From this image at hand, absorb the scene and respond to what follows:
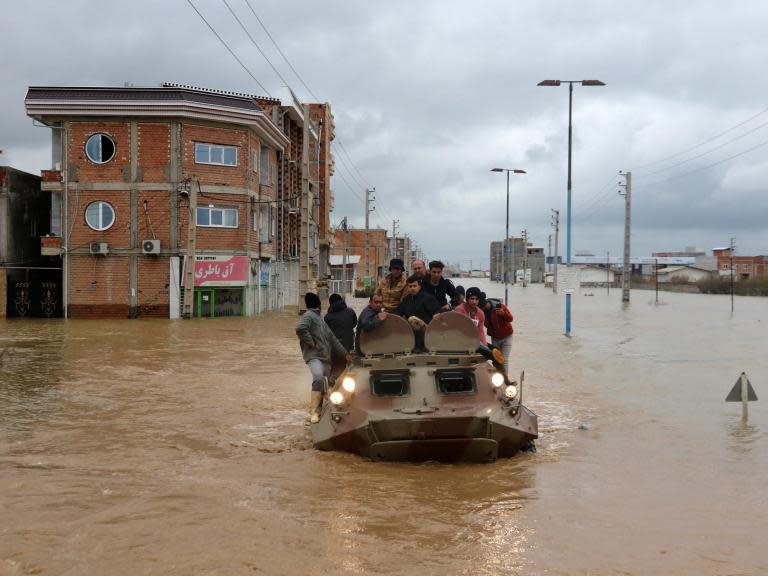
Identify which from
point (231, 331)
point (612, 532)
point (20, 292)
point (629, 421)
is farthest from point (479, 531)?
point (20, 292)

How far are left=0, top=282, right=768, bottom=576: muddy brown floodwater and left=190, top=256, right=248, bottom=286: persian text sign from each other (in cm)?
1787

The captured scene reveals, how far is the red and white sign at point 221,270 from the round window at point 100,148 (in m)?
5.80

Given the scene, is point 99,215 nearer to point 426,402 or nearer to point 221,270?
point 221,270

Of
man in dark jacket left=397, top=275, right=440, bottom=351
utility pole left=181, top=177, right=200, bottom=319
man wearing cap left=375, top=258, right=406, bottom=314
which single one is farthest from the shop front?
man in dark jacket left=397, top=275, right=440, bottom=351

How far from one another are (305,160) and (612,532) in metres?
25.8

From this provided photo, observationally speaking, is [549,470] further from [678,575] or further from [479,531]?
[678,575]

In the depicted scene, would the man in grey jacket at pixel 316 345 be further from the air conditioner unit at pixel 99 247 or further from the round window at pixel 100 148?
the round window at pixel 100 148

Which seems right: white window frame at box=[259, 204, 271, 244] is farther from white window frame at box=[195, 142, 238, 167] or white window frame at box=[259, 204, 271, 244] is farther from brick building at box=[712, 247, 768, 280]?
brick building at box=[712, 247, 768, 280]

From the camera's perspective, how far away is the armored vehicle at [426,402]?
850 cm

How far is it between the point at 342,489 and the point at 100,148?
29.7 meters

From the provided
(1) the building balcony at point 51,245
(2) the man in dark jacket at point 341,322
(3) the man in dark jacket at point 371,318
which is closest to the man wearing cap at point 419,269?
(2) the man in dark jacket at point 341,322

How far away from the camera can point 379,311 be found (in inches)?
373

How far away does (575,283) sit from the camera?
1146 inches

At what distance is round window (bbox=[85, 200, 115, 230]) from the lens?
33.9m
